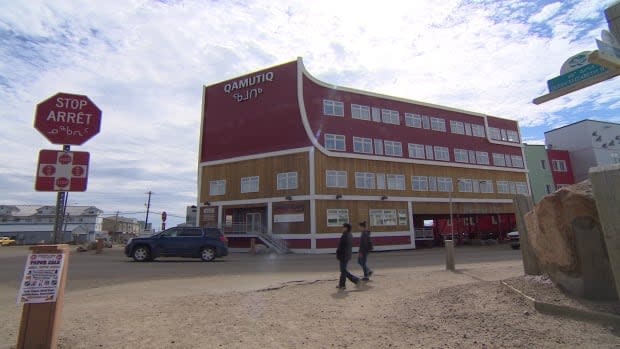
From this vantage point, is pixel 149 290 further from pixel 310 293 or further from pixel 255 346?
pixel 255 346

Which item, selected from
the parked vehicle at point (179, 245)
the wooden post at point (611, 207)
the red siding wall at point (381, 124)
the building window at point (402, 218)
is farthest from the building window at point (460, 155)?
the wooden post at point (611, 207)

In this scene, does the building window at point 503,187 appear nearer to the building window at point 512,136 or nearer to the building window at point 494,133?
the building window at point 494,133

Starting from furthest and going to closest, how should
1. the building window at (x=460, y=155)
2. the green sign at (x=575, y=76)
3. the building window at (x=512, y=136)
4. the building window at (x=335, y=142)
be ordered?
1. the building window at (x=512, y=136)
2. the building window at (x=460, y=155)
3. the building window at (x=335, y=142)
4. the green sign at (x=575, y=76)

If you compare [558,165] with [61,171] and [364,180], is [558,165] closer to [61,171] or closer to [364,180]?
[364,180]

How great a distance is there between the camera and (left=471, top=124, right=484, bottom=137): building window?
39.0m

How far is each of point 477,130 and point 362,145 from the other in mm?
16334

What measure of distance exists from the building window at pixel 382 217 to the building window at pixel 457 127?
12955 millimetres

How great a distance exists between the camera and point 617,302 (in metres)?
5.18

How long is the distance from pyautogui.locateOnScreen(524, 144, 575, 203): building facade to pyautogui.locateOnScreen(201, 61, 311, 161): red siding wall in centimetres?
3203

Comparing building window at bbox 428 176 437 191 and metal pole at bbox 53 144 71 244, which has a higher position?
building window at bbox 428 176 437 191

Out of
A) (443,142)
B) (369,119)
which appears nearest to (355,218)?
(369,119)

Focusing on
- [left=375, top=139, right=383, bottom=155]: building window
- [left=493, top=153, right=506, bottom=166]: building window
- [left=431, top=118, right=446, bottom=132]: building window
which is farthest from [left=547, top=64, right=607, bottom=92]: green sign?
[left=493, top=153, right=506, bottom=166]: building window

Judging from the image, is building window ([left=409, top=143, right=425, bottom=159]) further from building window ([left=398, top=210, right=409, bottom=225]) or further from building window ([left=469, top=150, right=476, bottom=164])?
building window ([left=469, top=150, right=476, bottom=164])

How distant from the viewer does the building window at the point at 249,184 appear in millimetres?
29656
